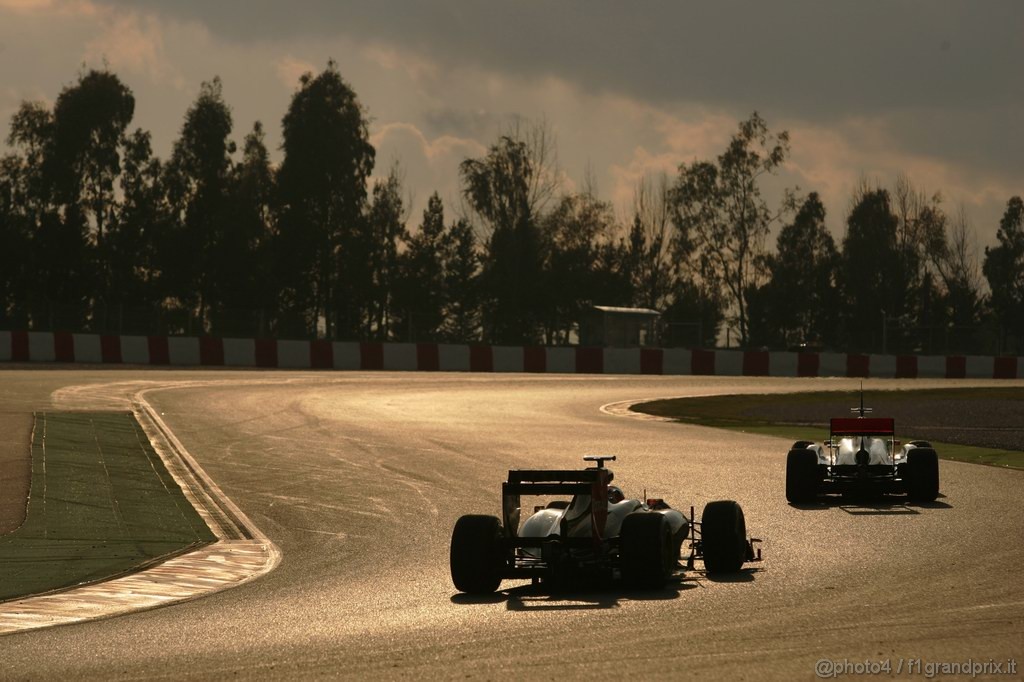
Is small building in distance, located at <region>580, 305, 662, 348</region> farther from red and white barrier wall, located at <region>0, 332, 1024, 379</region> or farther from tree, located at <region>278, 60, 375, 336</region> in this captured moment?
tree, located at <region>278, 60, 375, 336</region>

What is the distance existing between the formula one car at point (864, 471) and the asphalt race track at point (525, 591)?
28cm

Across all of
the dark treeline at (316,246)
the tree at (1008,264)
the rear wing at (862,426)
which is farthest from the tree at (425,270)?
the rear wing at (862,426)

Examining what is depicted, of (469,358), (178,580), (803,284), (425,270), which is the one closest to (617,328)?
(469,358)

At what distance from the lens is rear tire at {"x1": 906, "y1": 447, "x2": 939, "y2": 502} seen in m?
15.0

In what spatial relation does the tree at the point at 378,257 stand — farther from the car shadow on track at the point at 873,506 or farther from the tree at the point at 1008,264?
the car shadow on track at the point at 873,506

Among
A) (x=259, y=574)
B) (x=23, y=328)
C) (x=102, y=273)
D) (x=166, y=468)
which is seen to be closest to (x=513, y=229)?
(x=102, y=273)

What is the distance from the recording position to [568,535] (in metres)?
10.2

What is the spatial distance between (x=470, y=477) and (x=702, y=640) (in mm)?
9569

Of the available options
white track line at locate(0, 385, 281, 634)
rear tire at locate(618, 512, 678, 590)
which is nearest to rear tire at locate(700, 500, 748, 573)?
rear tire at locate(618, 512, 678, 590)

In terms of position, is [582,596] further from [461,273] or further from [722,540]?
[461,273]

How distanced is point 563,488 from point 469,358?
34128 mm

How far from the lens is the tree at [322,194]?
6888 cm

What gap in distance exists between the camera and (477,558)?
980 centimetres

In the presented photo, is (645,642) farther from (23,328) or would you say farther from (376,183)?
(376,183)
